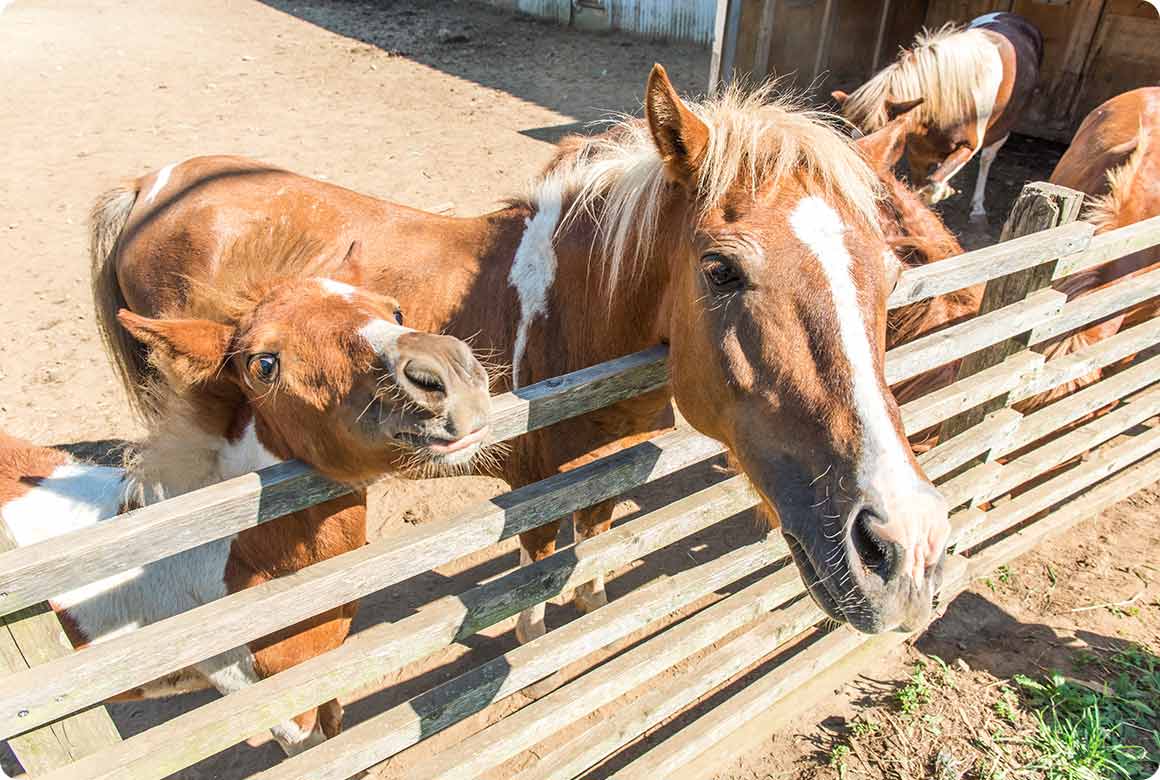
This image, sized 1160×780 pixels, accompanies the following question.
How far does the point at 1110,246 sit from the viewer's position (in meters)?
2.62

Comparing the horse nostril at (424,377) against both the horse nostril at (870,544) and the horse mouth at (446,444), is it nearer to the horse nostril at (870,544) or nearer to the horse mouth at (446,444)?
the horse mouth at (446,444)

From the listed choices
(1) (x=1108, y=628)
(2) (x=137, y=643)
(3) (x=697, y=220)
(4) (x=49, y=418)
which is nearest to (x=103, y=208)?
(4) (x=49, y=418)

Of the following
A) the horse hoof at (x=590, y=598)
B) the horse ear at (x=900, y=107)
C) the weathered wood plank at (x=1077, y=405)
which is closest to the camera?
the weathered wood plank at (x=1077, y=405)

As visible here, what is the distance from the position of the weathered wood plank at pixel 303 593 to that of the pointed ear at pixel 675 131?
0.77 m

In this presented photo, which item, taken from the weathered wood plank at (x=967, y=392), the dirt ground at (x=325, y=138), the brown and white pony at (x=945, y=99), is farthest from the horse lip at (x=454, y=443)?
the brown and white pony at (x=945, y=99)

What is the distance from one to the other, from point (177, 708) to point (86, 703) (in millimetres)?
2067

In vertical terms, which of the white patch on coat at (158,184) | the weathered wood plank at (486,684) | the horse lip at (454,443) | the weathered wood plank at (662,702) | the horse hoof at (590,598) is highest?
the horse lip at (454,443)

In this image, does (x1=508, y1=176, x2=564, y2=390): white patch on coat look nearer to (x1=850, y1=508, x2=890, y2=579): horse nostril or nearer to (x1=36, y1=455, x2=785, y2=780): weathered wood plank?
(x1=36, y1=455, x2=785, y2=780): weathered wood plank

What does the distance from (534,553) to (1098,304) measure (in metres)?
2.59

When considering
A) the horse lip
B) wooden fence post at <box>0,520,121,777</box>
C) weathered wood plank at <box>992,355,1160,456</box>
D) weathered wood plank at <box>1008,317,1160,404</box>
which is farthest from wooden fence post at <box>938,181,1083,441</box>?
wooden fence post at <box>0,520,121,777</box>

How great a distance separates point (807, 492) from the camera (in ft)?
4.87

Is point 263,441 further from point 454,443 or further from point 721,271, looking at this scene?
point 721,271

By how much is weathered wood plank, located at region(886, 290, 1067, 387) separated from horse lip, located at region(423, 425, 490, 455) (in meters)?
1.30

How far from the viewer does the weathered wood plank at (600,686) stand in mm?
2072
